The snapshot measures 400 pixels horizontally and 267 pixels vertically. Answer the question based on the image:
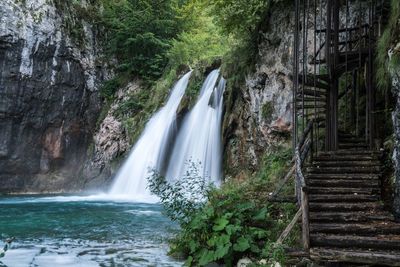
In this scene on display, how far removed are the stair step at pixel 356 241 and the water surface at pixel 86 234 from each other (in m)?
2.38

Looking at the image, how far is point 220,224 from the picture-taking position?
7.40 metres

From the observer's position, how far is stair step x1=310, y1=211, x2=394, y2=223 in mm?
7512

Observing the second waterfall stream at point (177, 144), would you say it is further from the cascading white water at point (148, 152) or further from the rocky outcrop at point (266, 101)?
the rocky outcrop at point (266, 101)

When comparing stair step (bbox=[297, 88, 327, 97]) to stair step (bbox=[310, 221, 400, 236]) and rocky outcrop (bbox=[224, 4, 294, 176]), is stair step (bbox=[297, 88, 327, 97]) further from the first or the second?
stair step (bbox=[310, 221, 400, 236])

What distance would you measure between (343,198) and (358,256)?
235cm

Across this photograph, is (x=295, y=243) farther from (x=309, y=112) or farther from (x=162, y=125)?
(x=162, y=125)

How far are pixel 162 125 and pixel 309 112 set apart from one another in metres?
8.19

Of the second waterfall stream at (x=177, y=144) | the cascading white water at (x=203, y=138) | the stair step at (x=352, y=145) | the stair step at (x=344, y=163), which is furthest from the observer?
the second waterfall stream at (x=177, y=144)

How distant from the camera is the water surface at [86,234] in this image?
8.01m

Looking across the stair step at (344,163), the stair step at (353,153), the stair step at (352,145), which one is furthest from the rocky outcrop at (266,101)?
the stair step at (344,163)

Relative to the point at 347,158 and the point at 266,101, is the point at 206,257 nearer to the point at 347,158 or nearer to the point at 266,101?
the point at 347,158

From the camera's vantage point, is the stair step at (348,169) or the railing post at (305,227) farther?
the stair step at (348,169)

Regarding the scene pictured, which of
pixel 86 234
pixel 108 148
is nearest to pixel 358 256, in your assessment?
pixel 86 234

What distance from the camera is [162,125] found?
20.7 metres
